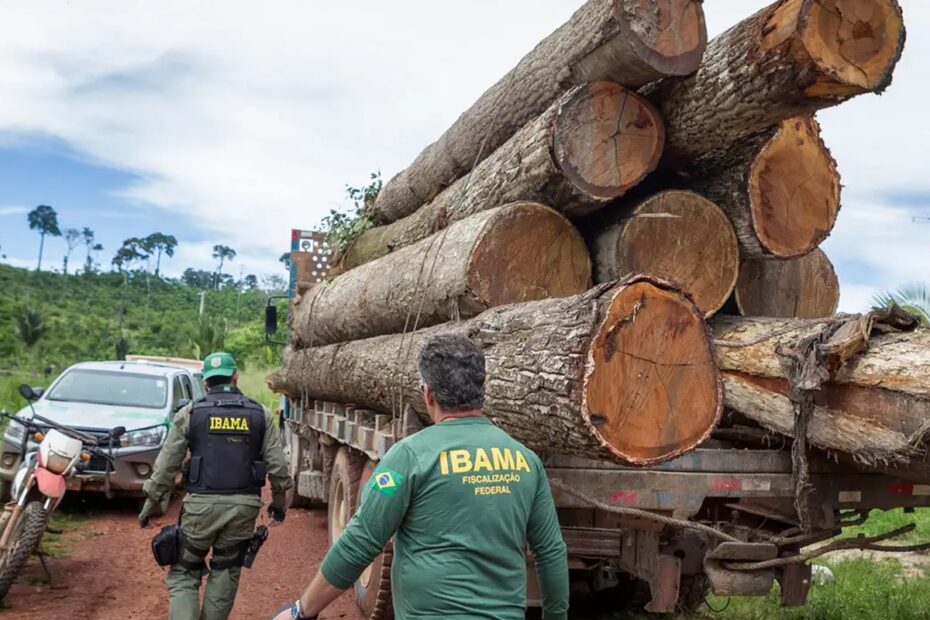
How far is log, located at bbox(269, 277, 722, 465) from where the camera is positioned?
3473mm

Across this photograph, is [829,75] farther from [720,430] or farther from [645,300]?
[720,430]

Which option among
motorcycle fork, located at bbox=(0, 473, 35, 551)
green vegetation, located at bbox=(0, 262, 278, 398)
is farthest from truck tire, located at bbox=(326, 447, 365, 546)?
green vegetation, located at bbox=(0, 262, 278, 398)

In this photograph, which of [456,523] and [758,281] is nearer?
[456,523]

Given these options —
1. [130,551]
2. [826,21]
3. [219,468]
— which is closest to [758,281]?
[826,21]

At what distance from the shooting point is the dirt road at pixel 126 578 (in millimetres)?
6139

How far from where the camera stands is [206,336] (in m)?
28.8

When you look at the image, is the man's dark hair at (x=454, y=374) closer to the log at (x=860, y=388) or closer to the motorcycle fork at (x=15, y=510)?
the log at (x=860, y=388)

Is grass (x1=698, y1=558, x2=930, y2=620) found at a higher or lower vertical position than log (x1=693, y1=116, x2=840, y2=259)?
lower

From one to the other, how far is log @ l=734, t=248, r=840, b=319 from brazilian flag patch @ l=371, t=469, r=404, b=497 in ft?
12.3

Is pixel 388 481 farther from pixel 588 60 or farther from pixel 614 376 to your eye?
pixel 588 60

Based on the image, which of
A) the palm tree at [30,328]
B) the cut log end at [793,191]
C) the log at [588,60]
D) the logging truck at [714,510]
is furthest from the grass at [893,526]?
the palm tree at [30,328]

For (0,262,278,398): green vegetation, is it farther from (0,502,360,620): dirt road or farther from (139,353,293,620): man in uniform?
(139,353,293,620): man in uniform

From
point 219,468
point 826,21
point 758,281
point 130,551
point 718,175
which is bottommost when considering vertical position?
point 130,551

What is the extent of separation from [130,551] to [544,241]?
16.8ft
